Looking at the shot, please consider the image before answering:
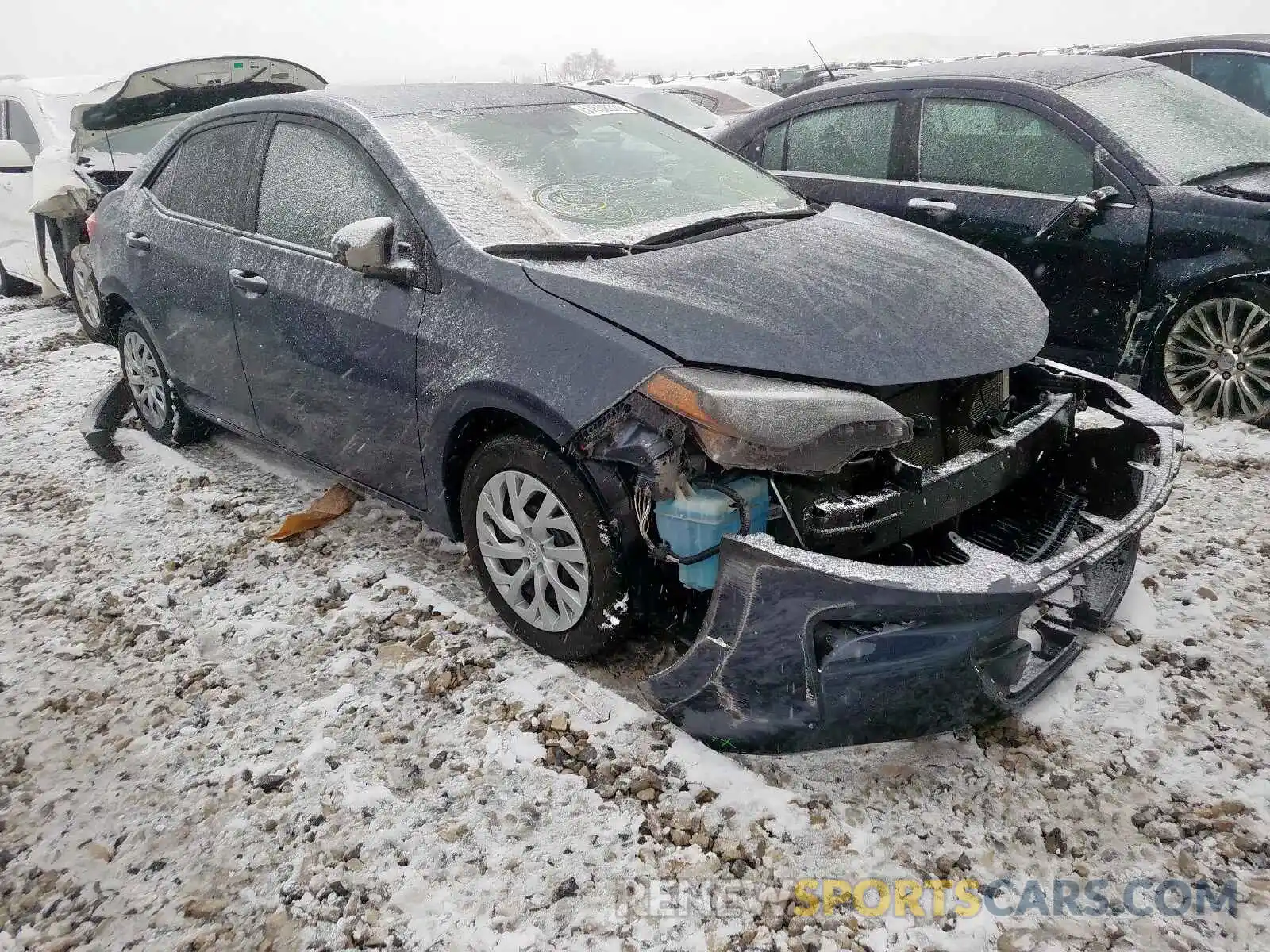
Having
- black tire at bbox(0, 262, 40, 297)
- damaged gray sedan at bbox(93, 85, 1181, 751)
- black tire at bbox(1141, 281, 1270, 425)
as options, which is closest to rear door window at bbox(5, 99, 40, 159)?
black tire at bbox(0, 262, 40, 297)

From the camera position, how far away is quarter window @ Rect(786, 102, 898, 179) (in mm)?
4770

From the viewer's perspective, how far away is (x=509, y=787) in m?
2.33

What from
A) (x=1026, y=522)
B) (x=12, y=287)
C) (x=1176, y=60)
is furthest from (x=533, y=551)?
(x=12, y=287)

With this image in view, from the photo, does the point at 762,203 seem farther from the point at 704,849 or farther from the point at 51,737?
the point at 51,737

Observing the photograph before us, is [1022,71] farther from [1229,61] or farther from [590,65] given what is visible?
[590,65]

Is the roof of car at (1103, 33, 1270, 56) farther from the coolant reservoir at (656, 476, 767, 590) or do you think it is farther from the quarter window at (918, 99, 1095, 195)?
the coolant reservoir at (656, 476, 767, 590)

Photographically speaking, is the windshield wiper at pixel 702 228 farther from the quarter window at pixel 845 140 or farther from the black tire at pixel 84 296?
the black tire at pixel 84 296

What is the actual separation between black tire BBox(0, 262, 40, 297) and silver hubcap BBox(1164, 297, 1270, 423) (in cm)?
936

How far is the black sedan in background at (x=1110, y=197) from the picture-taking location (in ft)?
13.0

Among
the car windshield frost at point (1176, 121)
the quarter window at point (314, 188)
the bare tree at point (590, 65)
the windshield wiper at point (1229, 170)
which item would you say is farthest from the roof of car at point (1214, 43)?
the bare tree at point (590, 65)

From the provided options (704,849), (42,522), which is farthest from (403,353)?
(42,522)

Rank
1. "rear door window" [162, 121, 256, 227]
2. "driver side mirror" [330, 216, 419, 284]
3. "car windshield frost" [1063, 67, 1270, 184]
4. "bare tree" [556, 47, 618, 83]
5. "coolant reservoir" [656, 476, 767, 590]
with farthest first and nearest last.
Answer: "bare tree" [556, 47, 618, 83] < "car windshield frost" [1063, 67, 1270, 184] < "rear door window" [162, 121, 256, 227] < "driver side mirror" [330, 216, 419, 284] < "coolant reservoir" [656, 476, 767, 590]

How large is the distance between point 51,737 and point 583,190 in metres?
2.34

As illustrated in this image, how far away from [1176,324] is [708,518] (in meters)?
3.05
